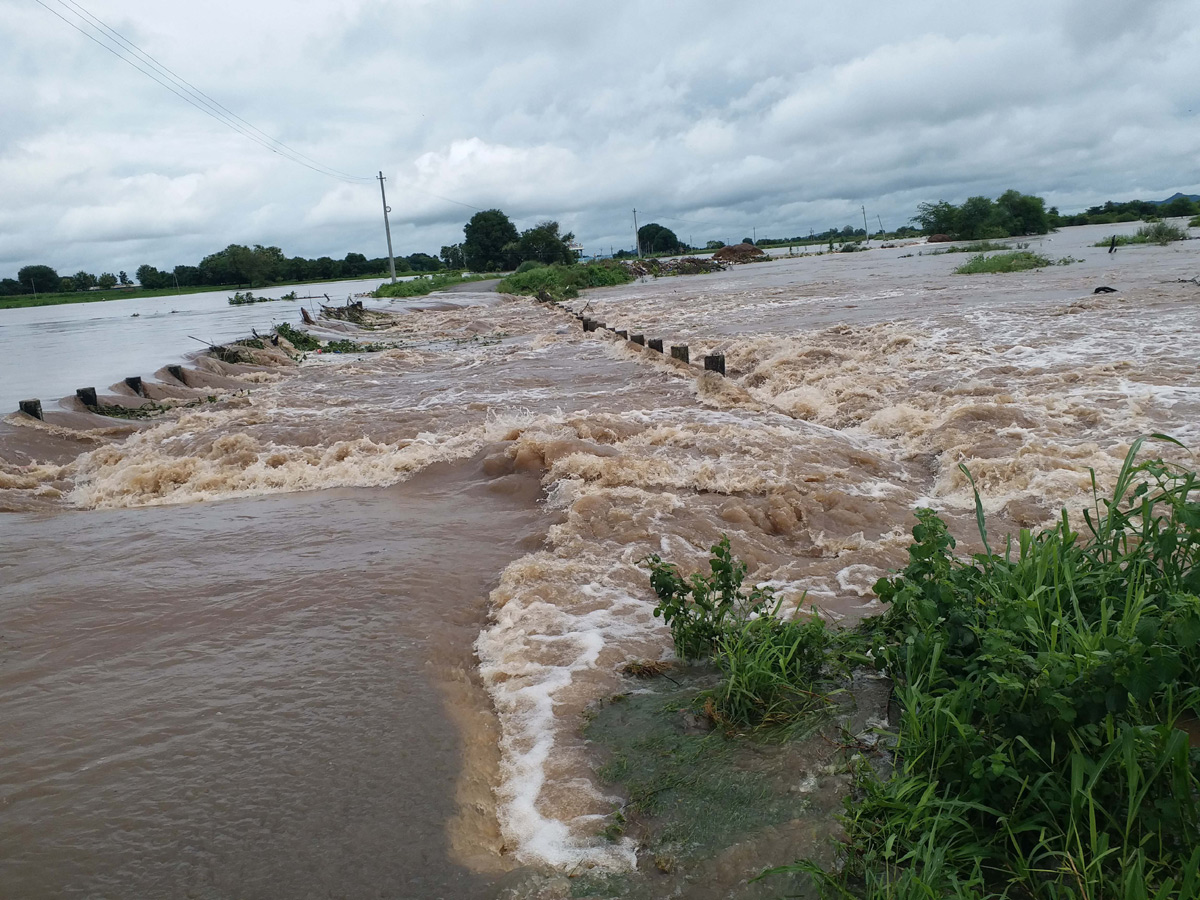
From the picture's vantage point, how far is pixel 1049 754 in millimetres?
2486

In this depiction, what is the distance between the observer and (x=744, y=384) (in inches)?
547

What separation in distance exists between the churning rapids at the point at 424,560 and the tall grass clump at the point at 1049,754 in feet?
3.54

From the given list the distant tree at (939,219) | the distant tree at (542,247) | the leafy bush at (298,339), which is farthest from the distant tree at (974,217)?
the leafy bush at (298,339)

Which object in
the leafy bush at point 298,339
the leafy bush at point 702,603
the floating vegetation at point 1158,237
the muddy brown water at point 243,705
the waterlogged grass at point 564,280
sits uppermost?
the waterlogged grass at point 564,280

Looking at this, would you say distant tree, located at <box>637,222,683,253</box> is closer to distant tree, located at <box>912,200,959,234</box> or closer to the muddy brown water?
distant tree, located at <box>912,200,959,234</box>

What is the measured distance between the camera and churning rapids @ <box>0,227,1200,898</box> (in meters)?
3.10

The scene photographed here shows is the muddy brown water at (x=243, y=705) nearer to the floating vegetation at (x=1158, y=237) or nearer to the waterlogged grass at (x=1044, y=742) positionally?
the waterlogged grass at (x=1044, y=742)

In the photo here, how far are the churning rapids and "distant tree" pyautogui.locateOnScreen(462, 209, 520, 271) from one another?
67876mm

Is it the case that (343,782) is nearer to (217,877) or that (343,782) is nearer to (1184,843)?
(217,877)

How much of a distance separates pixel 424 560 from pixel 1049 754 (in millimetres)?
4490

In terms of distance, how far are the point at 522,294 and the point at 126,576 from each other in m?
44.7

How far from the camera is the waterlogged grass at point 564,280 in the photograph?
4681cm

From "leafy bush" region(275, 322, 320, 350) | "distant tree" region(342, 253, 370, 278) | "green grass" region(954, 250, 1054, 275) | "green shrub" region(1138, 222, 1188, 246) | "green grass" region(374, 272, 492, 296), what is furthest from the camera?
"distant tree" region(342, 253, 370, 278)

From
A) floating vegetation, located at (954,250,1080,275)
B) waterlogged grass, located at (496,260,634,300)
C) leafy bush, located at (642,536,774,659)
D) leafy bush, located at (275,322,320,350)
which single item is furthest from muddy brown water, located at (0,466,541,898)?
waterlogged grass, located at (496,260,634,300)
